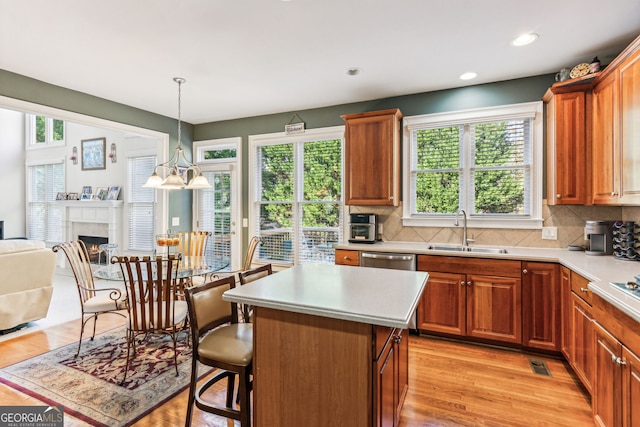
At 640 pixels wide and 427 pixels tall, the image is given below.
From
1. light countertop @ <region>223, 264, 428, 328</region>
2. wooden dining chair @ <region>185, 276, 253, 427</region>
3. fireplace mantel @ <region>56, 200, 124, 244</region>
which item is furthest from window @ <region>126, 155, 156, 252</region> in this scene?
light countertop @ <region>223, 264, 428, 328</region>

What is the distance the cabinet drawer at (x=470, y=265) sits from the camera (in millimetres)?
2934

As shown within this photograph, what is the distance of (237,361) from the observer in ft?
5.40

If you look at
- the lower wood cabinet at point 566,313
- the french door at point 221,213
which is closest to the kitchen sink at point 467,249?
the lower wood cabinet at point 566,313

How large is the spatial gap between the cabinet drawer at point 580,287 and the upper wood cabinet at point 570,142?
91 cm

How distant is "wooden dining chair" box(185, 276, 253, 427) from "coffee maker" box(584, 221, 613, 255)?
304 centimetres

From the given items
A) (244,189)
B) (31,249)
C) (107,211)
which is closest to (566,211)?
(244,189)

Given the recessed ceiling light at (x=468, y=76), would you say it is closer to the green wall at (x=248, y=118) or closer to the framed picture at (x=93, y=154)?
the green wall at (x=248, y=118)

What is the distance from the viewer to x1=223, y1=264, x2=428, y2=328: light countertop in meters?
1.39

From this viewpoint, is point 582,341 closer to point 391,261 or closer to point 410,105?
point 391,261

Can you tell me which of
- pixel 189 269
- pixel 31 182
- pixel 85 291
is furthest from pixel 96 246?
pixel 189 269

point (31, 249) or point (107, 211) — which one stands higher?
point (107, 211)

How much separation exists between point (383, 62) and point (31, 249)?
414 cm

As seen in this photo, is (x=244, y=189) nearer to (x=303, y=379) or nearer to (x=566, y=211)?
(x=303, y=379)

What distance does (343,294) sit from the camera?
1679 mm
